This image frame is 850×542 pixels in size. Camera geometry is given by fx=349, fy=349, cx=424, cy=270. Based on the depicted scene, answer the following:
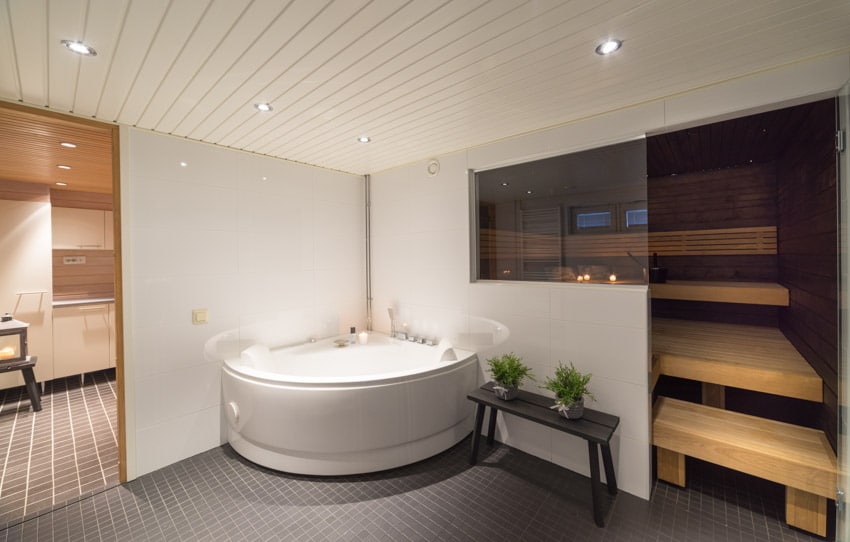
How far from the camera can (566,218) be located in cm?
257

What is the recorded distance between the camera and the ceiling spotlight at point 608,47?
1.48 meters

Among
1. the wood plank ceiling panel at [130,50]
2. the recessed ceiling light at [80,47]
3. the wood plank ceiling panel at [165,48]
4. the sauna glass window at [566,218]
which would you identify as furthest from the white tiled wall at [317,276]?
the recessed ceiling light at [80,47]

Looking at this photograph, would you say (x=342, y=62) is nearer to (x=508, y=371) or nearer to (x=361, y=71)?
(x=361, y=71)

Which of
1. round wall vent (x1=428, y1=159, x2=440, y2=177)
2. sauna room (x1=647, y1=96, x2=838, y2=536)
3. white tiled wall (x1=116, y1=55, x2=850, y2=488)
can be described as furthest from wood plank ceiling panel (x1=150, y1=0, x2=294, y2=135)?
sauna room (x1=647, y1=96, x2=838, y2=536)

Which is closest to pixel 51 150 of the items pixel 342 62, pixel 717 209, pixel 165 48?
pixel 165 48

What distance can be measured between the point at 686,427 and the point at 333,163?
3324mm

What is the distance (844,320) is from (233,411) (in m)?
3.47

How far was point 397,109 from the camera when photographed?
214cm

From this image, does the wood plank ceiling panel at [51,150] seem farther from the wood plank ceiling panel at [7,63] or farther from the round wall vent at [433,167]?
the round wall vent at [433,167]

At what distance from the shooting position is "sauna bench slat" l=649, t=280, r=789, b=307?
2729 millimetres

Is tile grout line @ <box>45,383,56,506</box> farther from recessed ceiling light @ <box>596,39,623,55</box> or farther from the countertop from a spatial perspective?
recessed ceiling light @ <box>596,39,623,55</box>

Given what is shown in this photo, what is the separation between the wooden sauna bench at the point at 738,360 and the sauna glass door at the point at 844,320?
1.37 feet

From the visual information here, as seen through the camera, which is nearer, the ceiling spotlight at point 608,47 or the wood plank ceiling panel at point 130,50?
the wood plank ceiling panel at point 130,50

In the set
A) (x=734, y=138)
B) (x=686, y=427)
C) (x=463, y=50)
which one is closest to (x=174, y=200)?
(x=463, y=50)
